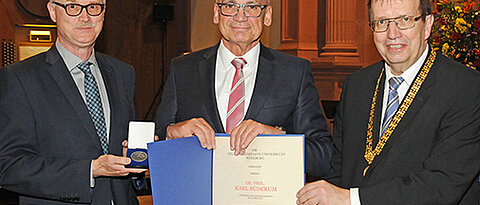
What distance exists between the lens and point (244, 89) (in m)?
2.50

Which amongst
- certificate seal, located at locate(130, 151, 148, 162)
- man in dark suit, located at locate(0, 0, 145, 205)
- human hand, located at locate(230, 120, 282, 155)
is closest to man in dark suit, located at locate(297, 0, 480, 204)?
human hand, located at locate(230, 120, 282, 155)

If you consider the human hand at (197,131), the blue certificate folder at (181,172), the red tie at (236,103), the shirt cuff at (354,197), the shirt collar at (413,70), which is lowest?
the shirt cuff at (354,197)

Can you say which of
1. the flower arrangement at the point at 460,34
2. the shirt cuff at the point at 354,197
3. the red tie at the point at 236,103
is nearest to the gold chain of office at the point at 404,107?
the shirt cuff at the point at 354,197

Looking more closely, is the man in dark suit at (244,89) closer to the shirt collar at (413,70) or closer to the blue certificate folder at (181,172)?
the blue certificate folder at (181,172)

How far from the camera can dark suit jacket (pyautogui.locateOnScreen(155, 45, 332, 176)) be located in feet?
8.09

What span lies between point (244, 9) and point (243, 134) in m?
0.59

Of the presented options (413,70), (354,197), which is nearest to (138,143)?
(354,197)

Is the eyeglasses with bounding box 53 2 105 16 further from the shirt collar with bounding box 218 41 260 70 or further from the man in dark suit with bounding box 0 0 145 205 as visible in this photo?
the shirt collar with bounding box 218 41 260 70

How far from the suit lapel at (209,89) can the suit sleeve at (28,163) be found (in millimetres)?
574

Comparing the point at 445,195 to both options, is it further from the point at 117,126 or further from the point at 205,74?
the point at 117,126

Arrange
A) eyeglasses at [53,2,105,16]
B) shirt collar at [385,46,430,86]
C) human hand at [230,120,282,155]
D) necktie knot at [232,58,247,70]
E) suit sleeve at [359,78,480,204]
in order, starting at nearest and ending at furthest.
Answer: suit sleeve at [359,78,480,204], human hand at [230,120,282,155], shirt collar at [385,46,430,86], eyeglasses at [53,2,105,16], necktie knot at [232,58,247,70]

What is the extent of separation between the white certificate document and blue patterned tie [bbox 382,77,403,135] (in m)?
0.41

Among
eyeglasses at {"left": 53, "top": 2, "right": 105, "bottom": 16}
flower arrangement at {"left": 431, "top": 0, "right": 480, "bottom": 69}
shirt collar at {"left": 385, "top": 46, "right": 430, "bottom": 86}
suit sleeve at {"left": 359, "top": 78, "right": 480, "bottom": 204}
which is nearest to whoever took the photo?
suit sleeve at {"left": 359, "top": 78, "right": 480, "bottom": 204}

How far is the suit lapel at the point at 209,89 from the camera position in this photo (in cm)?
246
